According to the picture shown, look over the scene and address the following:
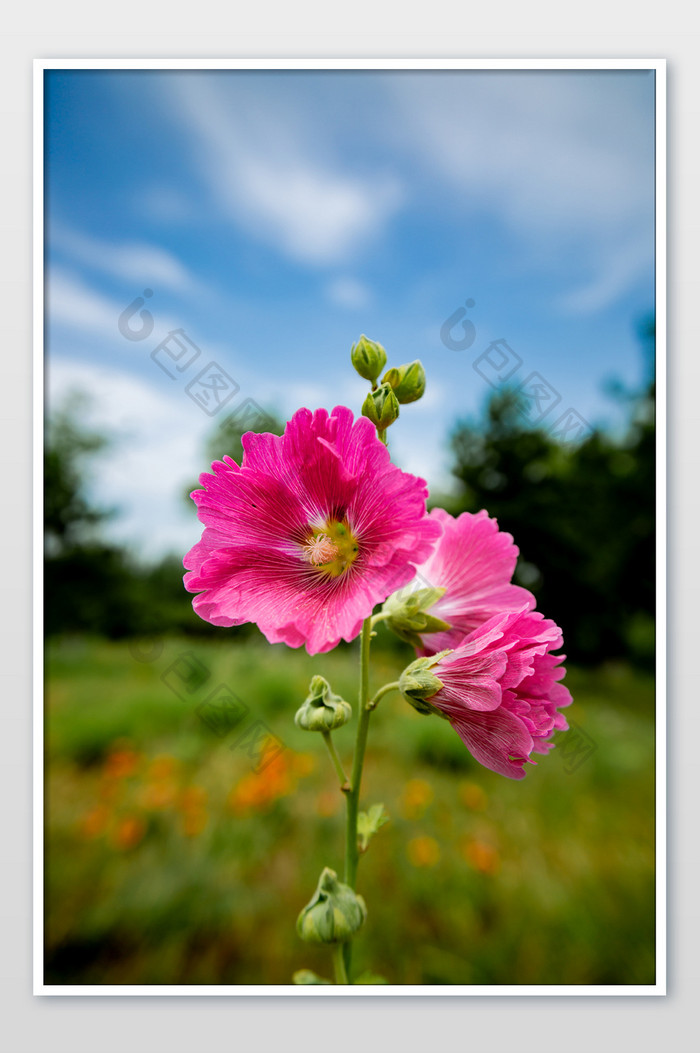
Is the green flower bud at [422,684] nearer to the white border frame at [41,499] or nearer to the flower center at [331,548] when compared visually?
the flower center at [331,548]

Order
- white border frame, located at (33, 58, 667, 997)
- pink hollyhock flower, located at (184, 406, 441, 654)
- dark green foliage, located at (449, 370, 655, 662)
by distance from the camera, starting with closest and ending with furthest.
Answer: pink hollyhock flower, located at (184, 406, 441, 654) → white border frame, located at (33, 58, 667, 997) → dark green foliage, located at (449, 370, 655, 662)

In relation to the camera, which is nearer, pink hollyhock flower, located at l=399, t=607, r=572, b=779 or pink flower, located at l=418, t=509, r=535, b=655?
pink hollyhock flower, located at l=399, t=607, r=572, b=779

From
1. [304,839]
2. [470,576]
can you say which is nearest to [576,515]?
[304,839]

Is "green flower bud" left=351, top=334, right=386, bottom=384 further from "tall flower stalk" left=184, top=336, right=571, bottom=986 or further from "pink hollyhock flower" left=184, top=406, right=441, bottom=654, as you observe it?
"pink hollyhock flower" left=184, top=406, right=441, bottom=654

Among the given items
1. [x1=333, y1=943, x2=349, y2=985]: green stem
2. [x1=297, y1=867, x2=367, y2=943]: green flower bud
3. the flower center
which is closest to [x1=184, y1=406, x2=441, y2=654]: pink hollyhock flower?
the flower center

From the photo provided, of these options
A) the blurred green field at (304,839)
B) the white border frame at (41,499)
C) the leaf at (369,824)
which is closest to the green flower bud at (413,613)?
the leaf at (369,824)

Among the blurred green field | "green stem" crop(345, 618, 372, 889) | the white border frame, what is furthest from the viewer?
the blurred green field

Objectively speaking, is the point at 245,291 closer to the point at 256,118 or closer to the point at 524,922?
the point at 256,118

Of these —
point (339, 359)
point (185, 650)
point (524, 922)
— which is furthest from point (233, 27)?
point (524, 922)
